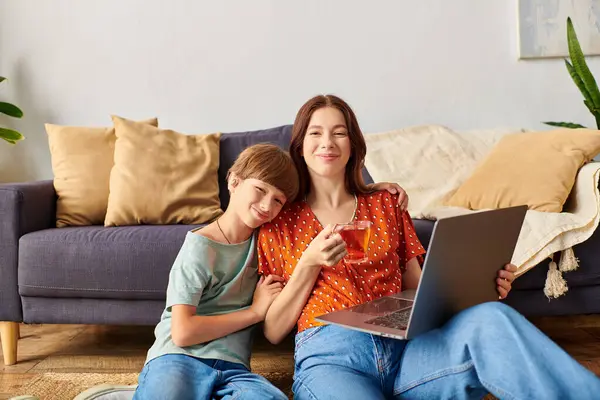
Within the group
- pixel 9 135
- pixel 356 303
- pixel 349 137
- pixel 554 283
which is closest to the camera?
pixel 356 303

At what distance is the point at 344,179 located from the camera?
1.77 meters

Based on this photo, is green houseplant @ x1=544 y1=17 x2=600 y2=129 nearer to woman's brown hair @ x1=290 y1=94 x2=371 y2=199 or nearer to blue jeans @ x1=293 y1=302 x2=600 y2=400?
woman's brown hair @ x1=290 y1=94 x2=371 y2=199

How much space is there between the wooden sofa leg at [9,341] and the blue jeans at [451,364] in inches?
55.3

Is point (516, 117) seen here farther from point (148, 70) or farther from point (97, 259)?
point (97, 259)

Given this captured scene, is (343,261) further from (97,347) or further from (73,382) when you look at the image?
(97,347)

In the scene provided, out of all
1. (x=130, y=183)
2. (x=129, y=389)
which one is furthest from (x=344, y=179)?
(x=130, y=183)

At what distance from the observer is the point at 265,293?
5.35 feet

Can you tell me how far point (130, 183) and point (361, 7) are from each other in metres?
1.48

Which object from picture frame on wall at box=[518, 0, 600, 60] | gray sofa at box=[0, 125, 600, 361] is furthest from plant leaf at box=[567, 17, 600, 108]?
gray sofa at box=[0, 125, 600, 361]

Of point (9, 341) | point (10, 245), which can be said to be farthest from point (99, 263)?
point (9, 341)

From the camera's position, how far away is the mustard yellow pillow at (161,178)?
268 centimetres

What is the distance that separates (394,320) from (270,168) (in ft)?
1.66

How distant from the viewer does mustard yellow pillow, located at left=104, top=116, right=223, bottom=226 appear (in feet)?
8.80

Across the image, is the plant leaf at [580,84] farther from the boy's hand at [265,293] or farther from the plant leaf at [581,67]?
the boy's hand at [265,293]
